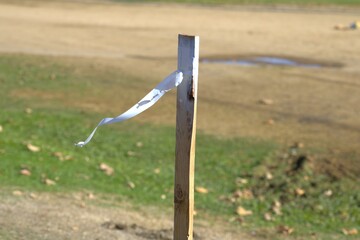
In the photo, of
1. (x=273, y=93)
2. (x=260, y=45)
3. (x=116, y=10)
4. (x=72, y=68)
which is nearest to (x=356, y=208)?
(x=273, y=93)

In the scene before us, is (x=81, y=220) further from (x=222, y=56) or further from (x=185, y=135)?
(x=222, y=56)

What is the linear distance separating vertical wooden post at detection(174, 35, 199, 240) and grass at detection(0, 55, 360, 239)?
321cm

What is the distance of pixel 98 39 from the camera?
19594 millimetres

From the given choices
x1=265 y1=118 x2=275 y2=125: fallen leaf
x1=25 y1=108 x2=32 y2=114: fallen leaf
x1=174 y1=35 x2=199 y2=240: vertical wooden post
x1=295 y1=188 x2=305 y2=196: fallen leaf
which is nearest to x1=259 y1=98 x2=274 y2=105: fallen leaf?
x1=265 y1=118 x2=275 y2=125: fallen leaf

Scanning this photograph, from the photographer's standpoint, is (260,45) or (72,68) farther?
(260,45)

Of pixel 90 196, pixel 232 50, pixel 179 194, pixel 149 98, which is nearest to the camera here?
pixel 149 98

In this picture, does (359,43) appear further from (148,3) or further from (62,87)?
(148,3)

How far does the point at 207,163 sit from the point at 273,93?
400 centimetres

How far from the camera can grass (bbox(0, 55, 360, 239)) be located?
8227mm

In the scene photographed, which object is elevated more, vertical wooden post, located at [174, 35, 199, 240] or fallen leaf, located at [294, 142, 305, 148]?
A: vertical wooden post, located at [174, 35, 199, 240]

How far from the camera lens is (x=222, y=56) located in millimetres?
17359

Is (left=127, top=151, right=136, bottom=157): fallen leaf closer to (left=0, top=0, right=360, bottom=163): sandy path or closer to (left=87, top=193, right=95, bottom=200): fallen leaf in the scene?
(left=0, top=0, right=360, bottom=163): sandy path

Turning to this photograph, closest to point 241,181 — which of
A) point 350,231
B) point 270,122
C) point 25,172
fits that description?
point 350,231

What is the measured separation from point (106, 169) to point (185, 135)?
4808mm
